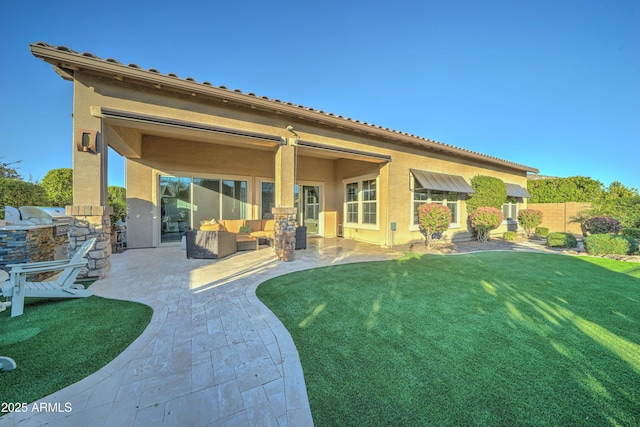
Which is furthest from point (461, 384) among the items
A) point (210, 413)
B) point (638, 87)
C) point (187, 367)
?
point (638, 87)

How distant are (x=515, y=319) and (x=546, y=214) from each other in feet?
53.2

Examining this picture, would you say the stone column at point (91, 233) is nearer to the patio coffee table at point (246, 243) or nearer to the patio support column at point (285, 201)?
the patio coffee table at point (246, 243)

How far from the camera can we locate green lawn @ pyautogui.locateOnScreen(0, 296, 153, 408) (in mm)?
2068

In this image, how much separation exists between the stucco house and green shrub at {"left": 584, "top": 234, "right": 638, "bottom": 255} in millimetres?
4159

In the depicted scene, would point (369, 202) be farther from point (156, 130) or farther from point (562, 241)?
point (156, 130)

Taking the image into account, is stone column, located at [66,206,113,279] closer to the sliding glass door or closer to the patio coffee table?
the patio coffee table

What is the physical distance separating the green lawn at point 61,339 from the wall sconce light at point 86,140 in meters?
2.99

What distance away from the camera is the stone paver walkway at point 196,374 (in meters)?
1.74

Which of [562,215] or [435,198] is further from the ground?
[435,198]

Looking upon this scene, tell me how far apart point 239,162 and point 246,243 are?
12.2ft

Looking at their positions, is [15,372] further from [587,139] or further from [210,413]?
[587,139]

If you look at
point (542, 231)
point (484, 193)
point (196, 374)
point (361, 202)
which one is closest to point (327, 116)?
point (361, 202)

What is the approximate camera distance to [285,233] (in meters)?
6.98

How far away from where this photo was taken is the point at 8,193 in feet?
25.1
